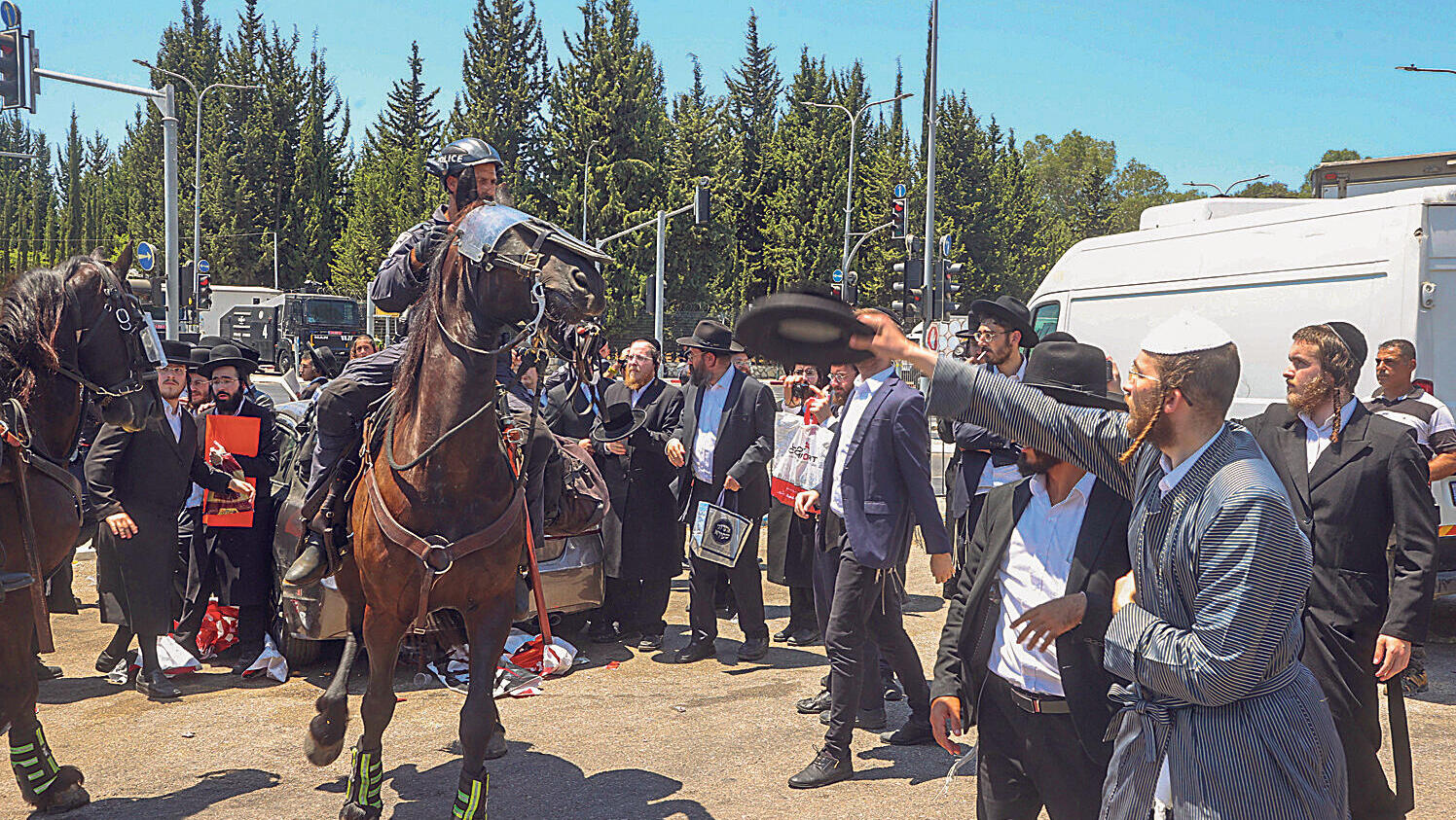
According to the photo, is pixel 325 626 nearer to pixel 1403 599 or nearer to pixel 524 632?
pixel 524 632

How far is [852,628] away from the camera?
18.7ft

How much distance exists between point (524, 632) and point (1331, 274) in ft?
22.6

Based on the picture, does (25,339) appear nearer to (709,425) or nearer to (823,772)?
(823,772)

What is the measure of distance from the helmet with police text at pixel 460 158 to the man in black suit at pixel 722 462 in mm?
3060

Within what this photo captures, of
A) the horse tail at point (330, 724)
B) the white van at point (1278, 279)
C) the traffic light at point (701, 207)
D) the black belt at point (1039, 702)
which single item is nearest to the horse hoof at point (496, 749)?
the horse tail at point (330, 724)

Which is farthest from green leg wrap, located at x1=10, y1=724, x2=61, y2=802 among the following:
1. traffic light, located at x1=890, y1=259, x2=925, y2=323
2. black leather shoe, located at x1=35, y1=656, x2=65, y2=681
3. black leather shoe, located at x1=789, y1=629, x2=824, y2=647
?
traffic light, located at x1=890, y1=259, x2=925, y2=323

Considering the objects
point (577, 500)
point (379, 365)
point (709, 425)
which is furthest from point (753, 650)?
point (379, 365)

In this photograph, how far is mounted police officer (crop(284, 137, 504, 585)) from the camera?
17.0 ft

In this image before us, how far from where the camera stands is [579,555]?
816cm

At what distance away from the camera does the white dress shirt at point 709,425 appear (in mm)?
8328

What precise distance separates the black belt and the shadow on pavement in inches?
152

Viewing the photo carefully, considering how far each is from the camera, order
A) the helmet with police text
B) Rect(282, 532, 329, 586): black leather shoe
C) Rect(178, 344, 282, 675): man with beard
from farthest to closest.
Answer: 1. Rect(178, 344, 282, 675): man with beard
2. Rect(282, 532, 329, 586): black leather shoe
3. the helmet with police text

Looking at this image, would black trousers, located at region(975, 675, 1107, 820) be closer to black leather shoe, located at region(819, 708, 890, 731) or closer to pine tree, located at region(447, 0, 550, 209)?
black leather shoe, located at region(819, 708, 890, 731)

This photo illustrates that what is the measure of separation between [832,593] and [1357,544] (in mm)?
2592
